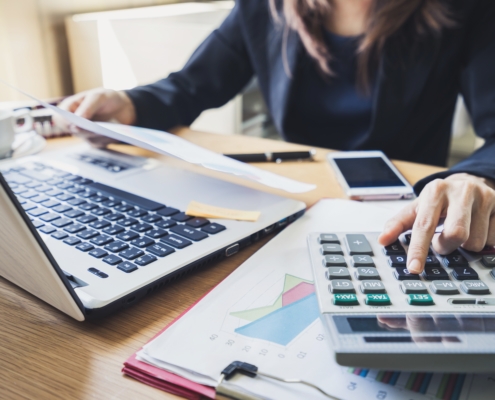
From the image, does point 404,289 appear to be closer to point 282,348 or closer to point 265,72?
point 282,348

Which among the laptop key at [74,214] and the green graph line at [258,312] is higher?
the laptop key at [74,214]

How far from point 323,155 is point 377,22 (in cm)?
27

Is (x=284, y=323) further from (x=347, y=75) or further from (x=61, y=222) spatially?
(x=347, y=75)

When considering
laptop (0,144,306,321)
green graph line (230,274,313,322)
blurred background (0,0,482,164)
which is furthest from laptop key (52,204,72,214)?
blurred background (0,0,482,164)

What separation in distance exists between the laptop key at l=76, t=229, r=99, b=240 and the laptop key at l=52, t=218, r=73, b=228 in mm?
28

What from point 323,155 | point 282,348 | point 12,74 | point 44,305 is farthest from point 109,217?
point 12,74

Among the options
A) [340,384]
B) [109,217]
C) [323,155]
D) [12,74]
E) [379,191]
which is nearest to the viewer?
[340,384]

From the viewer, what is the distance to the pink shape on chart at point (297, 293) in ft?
1.18

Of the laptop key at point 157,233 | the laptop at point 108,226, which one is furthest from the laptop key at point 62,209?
the laptop key at point 157,233

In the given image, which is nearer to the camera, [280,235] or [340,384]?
[340,384]

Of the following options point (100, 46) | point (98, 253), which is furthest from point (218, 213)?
point (100, 46)

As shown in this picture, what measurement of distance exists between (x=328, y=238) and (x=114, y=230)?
0.62ft

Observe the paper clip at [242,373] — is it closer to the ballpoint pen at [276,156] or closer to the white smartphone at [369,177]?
the white smartphone at [369,177]

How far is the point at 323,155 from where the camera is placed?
73 cm
